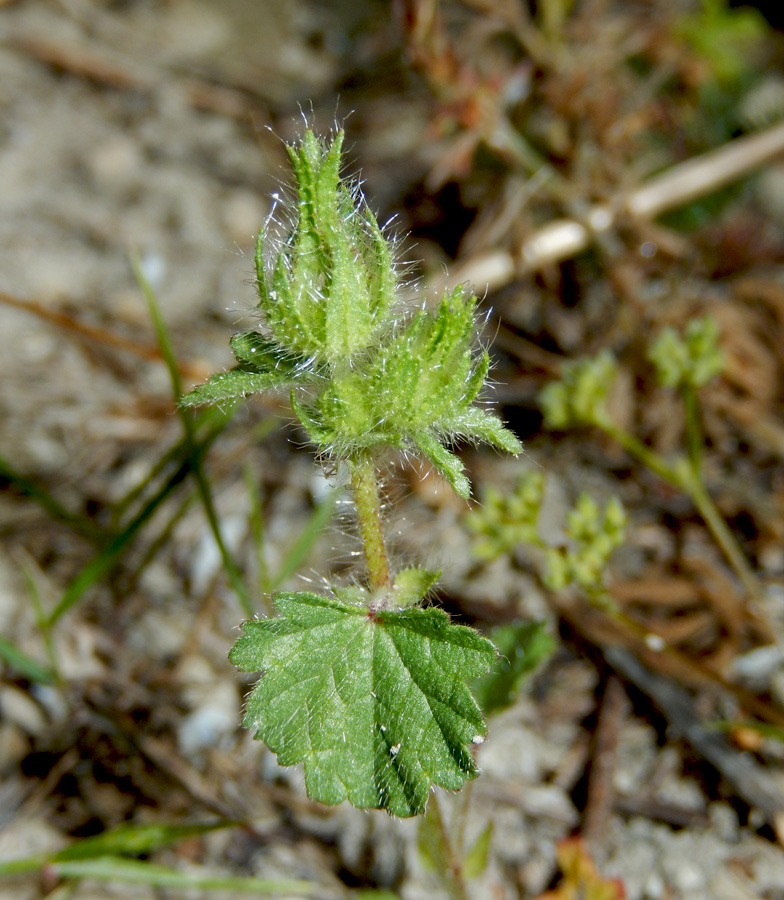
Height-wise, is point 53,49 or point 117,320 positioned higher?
point 53,49

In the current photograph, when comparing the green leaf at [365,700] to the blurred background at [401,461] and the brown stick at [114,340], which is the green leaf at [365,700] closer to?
the blurred background at [401,461]

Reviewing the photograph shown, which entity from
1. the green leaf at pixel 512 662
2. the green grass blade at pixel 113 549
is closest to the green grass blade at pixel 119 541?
the green grass blade at pixel 113 549

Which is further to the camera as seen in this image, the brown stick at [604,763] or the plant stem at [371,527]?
the brown stick at [604,763]

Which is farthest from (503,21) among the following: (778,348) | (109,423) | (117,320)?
(109,423)

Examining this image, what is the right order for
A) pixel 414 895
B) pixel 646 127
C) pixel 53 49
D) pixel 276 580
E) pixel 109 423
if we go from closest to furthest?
pixel 414 895 → pixel 276 580 → pixel 109 423 → pixel 646 127 → pixel 53 49

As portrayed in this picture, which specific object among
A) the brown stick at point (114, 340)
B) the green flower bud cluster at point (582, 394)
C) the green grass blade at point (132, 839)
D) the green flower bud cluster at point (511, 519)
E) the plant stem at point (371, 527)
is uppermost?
the brown stick at point (114, 340)

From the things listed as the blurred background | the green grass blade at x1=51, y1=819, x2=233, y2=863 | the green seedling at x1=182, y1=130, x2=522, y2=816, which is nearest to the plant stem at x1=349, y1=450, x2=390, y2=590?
the green seedling at x1=182, y1=130, x2=522, y2=816

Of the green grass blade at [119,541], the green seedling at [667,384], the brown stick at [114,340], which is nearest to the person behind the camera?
the green grass blade at [119,541]

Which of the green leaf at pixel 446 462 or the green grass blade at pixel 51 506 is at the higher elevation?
the green grass blade at pixel 51 506

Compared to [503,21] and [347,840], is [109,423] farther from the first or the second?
[503,21]
